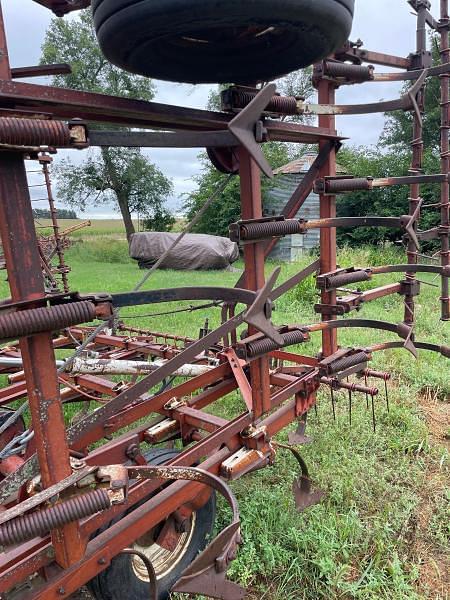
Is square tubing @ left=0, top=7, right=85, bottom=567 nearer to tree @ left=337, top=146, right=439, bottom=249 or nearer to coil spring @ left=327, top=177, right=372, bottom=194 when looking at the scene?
coil spring @ left=327, top=177, right=372, bottom=194

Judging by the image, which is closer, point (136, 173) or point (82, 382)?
point (82, 382)

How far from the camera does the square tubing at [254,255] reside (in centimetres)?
216

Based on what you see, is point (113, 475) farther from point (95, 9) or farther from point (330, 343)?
point (330, 343)

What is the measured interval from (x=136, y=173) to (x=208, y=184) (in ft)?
21.4

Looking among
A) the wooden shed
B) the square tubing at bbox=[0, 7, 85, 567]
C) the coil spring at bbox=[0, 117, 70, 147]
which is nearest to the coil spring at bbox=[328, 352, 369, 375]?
the square tubing at bbox=[0, 7, 85, 567]

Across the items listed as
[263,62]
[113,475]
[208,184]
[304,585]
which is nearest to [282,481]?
[304,585]

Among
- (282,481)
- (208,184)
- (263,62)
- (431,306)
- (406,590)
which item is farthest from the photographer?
(208,184)

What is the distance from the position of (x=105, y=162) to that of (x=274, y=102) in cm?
2747

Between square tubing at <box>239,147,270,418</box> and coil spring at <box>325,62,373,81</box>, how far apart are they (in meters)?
1.23

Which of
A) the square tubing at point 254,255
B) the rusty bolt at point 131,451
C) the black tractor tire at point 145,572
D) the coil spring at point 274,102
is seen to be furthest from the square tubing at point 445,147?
the rusty bolt at point 131,451

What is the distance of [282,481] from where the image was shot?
335 centimetres

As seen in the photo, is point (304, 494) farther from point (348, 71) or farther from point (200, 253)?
point (200, 253)

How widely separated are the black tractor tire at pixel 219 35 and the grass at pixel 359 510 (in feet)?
8.22

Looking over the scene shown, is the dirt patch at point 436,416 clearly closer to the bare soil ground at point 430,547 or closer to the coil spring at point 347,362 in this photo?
the bare soil ground at point 430,547
